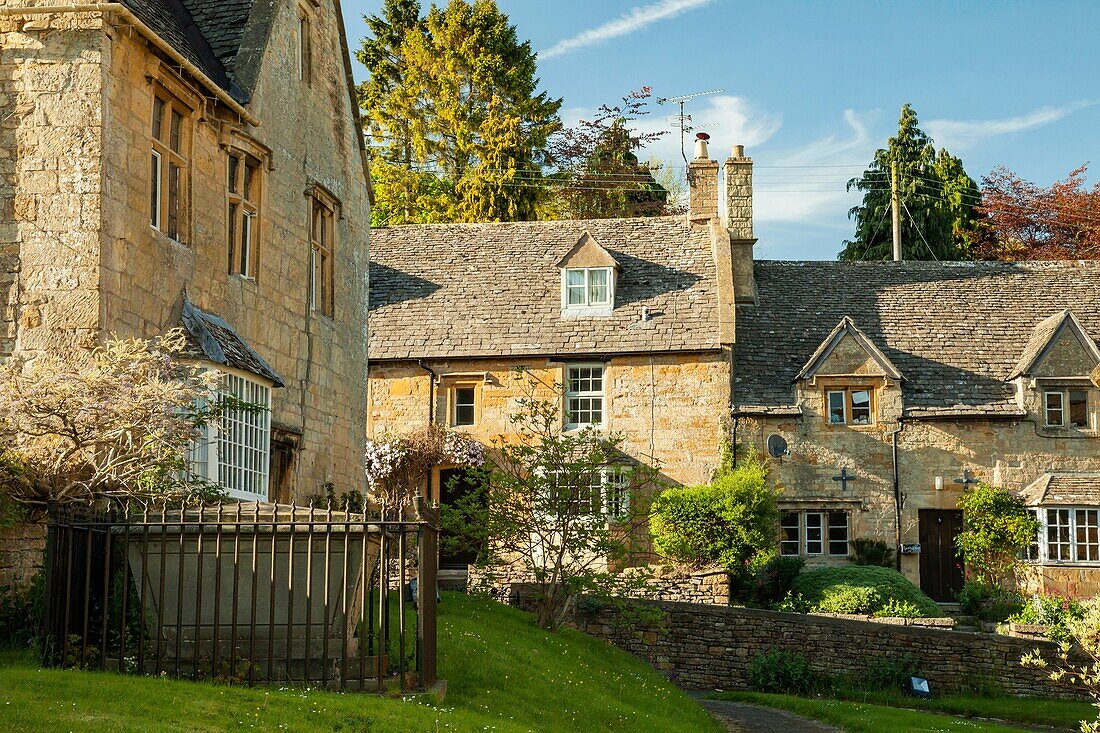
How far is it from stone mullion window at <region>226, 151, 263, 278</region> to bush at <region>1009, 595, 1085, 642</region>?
1527cm

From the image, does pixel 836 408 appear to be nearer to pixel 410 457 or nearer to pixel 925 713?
pixel 410 457

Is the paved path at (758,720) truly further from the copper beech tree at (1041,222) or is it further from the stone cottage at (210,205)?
the copper beech tree at (1041,222)

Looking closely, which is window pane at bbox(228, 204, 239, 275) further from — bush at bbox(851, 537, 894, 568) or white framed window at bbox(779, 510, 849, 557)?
bush at bbox(851, 537, 894, 568)

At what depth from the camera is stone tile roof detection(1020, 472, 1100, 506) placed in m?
28.0

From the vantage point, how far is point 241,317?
1770cm

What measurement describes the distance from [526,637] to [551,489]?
3.06 meters

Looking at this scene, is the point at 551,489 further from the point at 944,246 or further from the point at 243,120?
the point at 944,246

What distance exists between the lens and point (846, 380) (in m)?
29.7

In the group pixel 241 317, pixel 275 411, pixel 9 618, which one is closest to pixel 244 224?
pixel 241 317

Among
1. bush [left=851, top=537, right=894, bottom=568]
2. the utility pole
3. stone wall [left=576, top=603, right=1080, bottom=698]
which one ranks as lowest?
stone wall [left=576, top=603, right=1080, bottom=698]

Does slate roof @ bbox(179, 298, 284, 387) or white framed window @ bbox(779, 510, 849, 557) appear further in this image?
white framed window @ bbox(779, 510, 849, 557)

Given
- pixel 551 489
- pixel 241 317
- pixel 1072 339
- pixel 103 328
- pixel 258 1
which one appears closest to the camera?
pixel 103 328

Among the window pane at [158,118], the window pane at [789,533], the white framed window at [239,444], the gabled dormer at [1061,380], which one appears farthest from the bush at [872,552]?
the window pane at [158,118]

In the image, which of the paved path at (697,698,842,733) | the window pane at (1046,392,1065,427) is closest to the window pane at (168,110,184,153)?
the paved path at (697,698,842,733)
